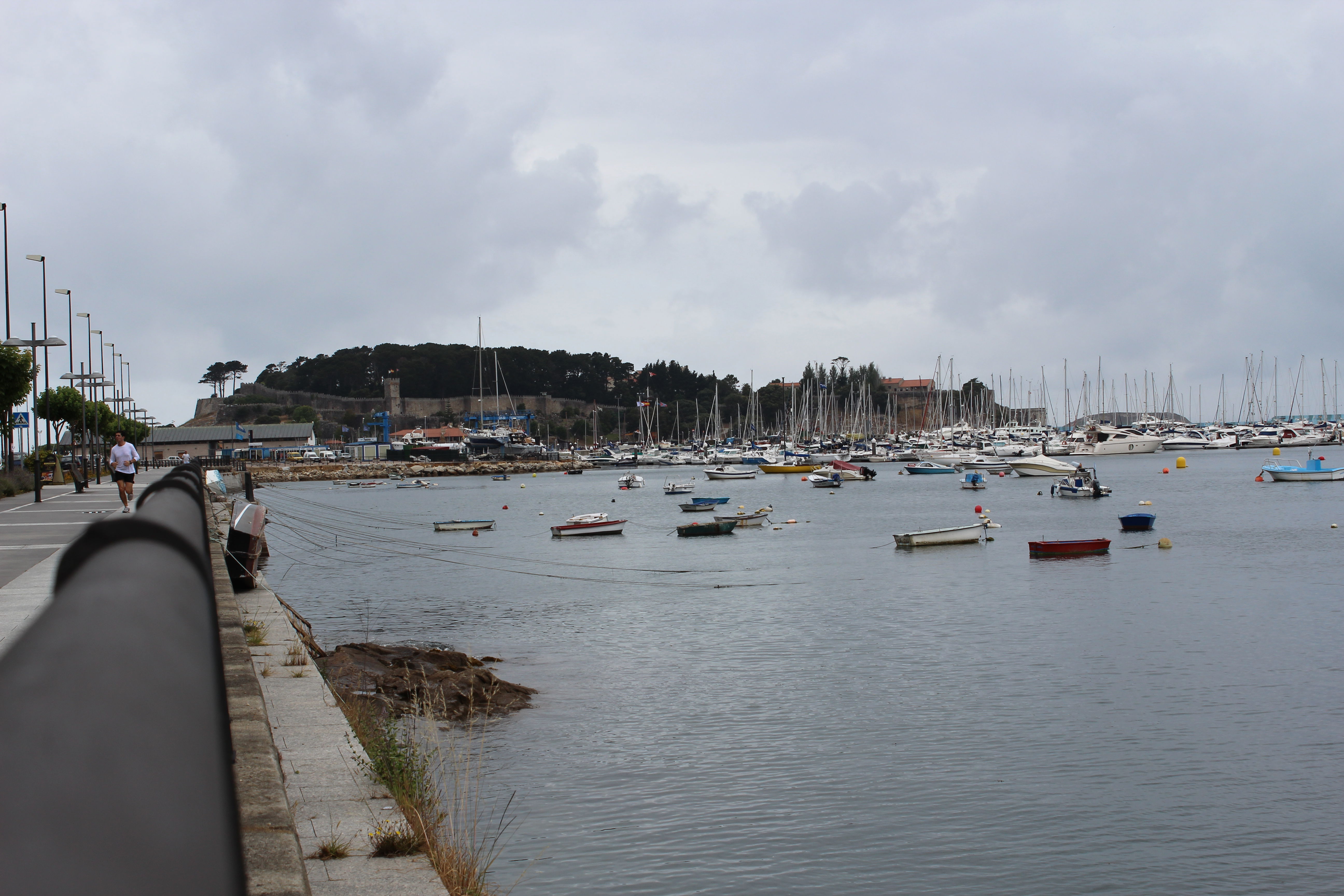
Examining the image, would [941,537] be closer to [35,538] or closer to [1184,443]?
[35,538]

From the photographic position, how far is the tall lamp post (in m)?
31.8

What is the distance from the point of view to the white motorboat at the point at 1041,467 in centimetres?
9794

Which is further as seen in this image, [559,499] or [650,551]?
[559,499]

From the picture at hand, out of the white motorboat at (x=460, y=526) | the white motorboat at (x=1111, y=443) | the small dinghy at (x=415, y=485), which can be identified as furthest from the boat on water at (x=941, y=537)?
the white motorboat at (x=1111, y=443)

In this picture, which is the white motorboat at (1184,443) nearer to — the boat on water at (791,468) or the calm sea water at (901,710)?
the boat on water at (791,468)

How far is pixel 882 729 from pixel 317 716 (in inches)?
391

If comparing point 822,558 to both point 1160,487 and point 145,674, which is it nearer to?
point 145,674

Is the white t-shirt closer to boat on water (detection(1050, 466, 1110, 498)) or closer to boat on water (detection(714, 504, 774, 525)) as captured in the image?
boat on water (detection(714, 504, 774, 525))

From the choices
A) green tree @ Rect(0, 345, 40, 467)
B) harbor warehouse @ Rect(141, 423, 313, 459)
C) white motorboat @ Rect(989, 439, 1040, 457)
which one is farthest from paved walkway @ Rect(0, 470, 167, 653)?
harbor warehouse @ Rect(141, 423, 313, 459)

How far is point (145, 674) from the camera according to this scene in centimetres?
119

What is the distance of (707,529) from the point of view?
178ft

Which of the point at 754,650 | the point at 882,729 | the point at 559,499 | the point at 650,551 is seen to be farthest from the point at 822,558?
the point at 559,499

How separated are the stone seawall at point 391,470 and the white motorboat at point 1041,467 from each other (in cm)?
6808

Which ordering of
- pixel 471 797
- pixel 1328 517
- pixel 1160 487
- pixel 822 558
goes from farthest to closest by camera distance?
pixel 1160 487, pixel 1328 517, pixel 822 558, pixel 471 797
